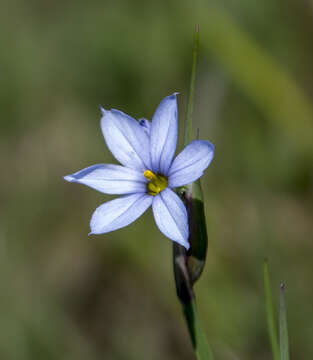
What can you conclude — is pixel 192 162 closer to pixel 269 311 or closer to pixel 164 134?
pixel 164 134

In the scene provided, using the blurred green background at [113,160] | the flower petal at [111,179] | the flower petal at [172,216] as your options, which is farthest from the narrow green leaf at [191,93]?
the blurred green background at [113,160]

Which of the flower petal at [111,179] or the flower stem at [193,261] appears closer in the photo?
the flower stem at [193,261]

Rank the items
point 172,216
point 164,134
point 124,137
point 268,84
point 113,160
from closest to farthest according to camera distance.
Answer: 1. point 172,216
2. point 164,134
3. point 124,137
4. point 268,84
5. point 113,160

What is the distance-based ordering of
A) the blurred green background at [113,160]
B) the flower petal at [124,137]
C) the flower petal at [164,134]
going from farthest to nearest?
the blurred green background at [113,160], the flower petal at [124,137], the flower petal at [164,134]

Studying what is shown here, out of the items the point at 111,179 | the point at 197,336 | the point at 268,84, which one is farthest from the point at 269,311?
the point at 268,84

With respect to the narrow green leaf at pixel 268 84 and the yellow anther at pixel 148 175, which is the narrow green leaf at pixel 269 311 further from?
the narrow green leaf at pixel 268 84

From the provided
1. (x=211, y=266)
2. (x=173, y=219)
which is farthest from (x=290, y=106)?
(x=173, y=219)

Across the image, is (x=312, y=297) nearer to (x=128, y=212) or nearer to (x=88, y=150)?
(x=128, y=212)

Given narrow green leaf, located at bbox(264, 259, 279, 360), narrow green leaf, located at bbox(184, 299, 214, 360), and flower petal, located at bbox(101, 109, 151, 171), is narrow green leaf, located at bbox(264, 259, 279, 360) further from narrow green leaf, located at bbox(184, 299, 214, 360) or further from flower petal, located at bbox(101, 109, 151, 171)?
flower petal, located at bbox(101, 109, 151, 171)
